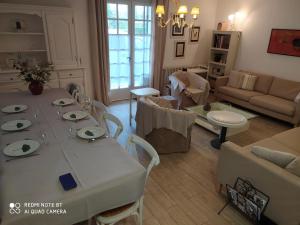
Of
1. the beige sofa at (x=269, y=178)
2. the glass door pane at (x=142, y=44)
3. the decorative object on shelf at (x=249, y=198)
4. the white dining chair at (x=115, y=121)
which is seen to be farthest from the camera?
the glass door pane at (x=142, y=44)

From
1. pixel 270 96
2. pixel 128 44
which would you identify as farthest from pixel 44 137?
pixel 270 96

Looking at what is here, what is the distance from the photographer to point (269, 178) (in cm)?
181

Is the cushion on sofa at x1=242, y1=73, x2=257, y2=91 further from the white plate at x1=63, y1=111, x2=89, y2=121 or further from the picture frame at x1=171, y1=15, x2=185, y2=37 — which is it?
the white plate at x1=63, y1=111, x2=89, y2=121

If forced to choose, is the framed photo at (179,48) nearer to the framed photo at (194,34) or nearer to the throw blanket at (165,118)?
the framed photo at (194,34)

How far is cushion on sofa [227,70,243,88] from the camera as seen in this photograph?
4.96 meters

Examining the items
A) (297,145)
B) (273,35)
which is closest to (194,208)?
(297,145)

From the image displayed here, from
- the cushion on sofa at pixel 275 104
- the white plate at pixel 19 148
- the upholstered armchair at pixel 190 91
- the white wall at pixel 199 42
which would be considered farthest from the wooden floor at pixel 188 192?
the white wall at pixel 199 42

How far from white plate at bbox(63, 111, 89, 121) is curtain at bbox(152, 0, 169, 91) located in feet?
10.8

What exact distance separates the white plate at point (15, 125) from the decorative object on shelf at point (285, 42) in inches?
189

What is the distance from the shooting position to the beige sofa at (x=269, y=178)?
1.70 metres

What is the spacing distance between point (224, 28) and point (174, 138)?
3906 millimetres

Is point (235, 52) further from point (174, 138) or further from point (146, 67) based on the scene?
point (174, 138)

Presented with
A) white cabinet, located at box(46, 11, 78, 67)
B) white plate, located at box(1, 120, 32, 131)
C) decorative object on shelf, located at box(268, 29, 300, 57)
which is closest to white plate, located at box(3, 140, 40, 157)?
white plate, located at box(1, 120, 32, 131)

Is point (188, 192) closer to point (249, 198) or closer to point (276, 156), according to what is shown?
point (249, 198)
